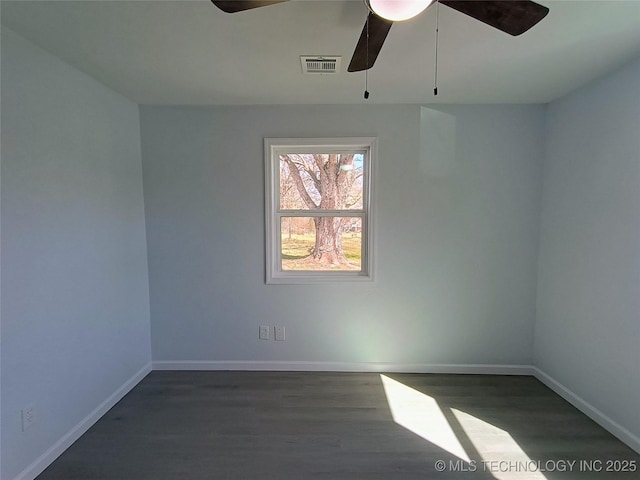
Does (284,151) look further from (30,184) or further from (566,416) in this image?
(566,416)

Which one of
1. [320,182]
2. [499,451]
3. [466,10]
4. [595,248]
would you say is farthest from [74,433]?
[595,248]

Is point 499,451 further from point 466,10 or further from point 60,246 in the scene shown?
point 60,246

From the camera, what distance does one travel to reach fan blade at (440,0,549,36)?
1054mm

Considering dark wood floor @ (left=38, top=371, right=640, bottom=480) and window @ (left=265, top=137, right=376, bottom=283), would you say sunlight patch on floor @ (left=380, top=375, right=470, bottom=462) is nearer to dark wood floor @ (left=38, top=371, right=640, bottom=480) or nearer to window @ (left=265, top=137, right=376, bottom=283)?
dark wood floor @ (left=38, top=371, right=640, bottom=480)

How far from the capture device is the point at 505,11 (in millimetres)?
1100

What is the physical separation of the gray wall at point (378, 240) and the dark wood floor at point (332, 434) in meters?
0.32

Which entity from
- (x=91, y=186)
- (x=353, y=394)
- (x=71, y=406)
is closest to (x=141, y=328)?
(x=71, y=406)

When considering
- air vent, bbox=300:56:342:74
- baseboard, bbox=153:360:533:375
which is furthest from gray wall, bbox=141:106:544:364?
air vent, bbox=300:56:342:74

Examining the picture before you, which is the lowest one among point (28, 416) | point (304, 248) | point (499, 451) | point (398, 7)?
point (499, 451)

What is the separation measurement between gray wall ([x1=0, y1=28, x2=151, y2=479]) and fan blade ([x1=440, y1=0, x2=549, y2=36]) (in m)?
2.14

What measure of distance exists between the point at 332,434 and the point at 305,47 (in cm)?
241

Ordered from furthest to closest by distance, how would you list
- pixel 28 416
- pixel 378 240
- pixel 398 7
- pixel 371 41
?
pixel 378 240 < pixel 28 416 < pixel 371 41 < pixel 398 7

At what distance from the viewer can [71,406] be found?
185cm

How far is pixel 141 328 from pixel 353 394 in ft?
6.35
